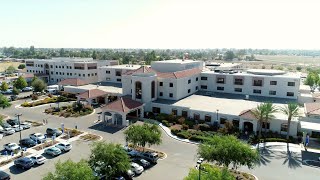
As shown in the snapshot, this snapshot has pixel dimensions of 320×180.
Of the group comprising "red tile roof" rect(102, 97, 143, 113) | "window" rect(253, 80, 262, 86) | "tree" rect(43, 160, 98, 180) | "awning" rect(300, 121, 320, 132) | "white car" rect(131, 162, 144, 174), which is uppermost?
"window" rect(253, 80, 262, 86)

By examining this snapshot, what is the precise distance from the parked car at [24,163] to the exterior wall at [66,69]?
64358 millimetres

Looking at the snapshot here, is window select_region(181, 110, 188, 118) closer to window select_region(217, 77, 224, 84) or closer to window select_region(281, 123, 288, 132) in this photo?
window select_region(281, 123, 288, 132)

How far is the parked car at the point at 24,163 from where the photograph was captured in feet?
123

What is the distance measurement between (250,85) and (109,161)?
169 ft

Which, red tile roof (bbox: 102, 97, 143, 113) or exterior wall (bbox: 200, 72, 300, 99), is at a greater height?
exterior wall (bbox: 200, 72, 300, 99)

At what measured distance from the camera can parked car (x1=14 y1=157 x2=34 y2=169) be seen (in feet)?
123

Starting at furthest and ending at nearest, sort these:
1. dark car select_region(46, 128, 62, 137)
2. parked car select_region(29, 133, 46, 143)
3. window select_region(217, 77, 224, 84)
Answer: window select_region(217, 77, 224, 84)
dark car select_region(46, 128, 62, 137)
parked car select_region(29, 133, 46, 143)

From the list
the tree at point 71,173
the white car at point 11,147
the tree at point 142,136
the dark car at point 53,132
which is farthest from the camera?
the dark car at point 53,132

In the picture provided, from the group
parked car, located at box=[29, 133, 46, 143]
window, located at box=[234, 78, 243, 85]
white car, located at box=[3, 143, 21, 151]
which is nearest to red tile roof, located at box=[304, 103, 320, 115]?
window, located at box=[234, 78, 243, 85]

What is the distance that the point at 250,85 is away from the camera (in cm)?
7181

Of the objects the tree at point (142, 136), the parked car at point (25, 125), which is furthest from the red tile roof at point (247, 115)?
the parked car at point (25, 125)

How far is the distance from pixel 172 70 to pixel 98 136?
32.2m

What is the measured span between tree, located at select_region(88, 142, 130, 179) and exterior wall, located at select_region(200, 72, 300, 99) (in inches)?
1949

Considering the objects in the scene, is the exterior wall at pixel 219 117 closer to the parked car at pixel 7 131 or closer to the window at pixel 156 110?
the window at pixel 156 110
